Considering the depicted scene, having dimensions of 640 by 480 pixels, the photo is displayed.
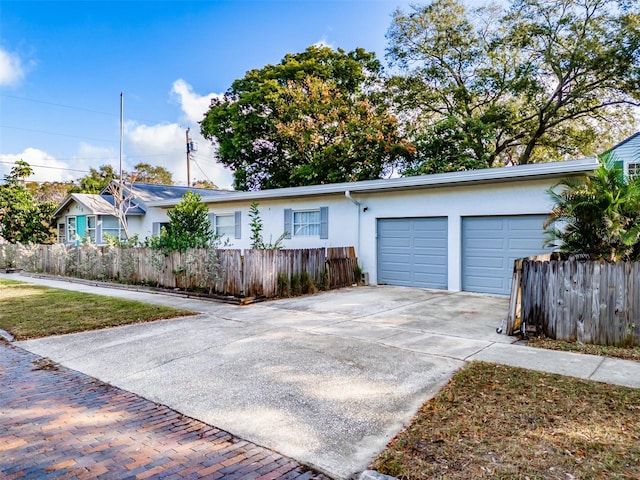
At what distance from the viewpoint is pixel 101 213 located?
20.2 metres

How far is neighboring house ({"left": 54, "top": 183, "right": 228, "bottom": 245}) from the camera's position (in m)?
20.2

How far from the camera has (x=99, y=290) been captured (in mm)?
11758

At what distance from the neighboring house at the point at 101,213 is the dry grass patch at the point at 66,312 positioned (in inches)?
382

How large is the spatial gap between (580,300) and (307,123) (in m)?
18.1

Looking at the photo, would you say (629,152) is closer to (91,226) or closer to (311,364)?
(311,364)

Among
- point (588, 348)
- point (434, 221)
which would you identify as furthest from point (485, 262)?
point (588, 348)

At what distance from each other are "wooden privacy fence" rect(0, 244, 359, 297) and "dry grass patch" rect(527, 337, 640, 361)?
5.71m

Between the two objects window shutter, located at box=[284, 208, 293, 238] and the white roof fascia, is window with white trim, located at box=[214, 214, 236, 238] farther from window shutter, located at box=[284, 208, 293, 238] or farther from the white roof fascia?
window shutter, located at box=[284, 208, 293, 238]

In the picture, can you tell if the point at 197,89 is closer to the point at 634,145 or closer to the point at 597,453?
the point at 634,145

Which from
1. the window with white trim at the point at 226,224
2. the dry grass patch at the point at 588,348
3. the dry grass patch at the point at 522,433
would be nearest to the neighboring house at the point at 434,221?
the window with white trim at the point at 226,224

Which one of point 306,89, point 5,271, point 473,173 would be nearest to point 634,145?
point 473,173

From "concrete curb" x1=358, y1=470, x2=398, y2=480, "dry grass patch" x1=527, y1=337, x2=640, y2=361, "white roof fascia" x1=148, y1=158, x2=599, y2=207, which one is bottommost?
"concrete curb" x1=358, y1=470, x2=398, y2=480

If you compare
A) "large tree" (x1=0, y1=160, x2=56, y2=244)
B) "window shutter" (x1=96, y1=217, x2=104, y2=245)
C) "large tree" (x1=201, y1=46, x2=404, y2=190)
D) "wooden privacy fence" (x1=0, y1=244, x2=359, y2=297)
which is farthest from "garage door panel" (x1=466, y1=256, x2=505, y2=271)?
"large tree" (x1=0, y1=160, x2=56, y2=244)

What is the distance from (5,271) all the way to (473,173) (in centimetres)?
1815
